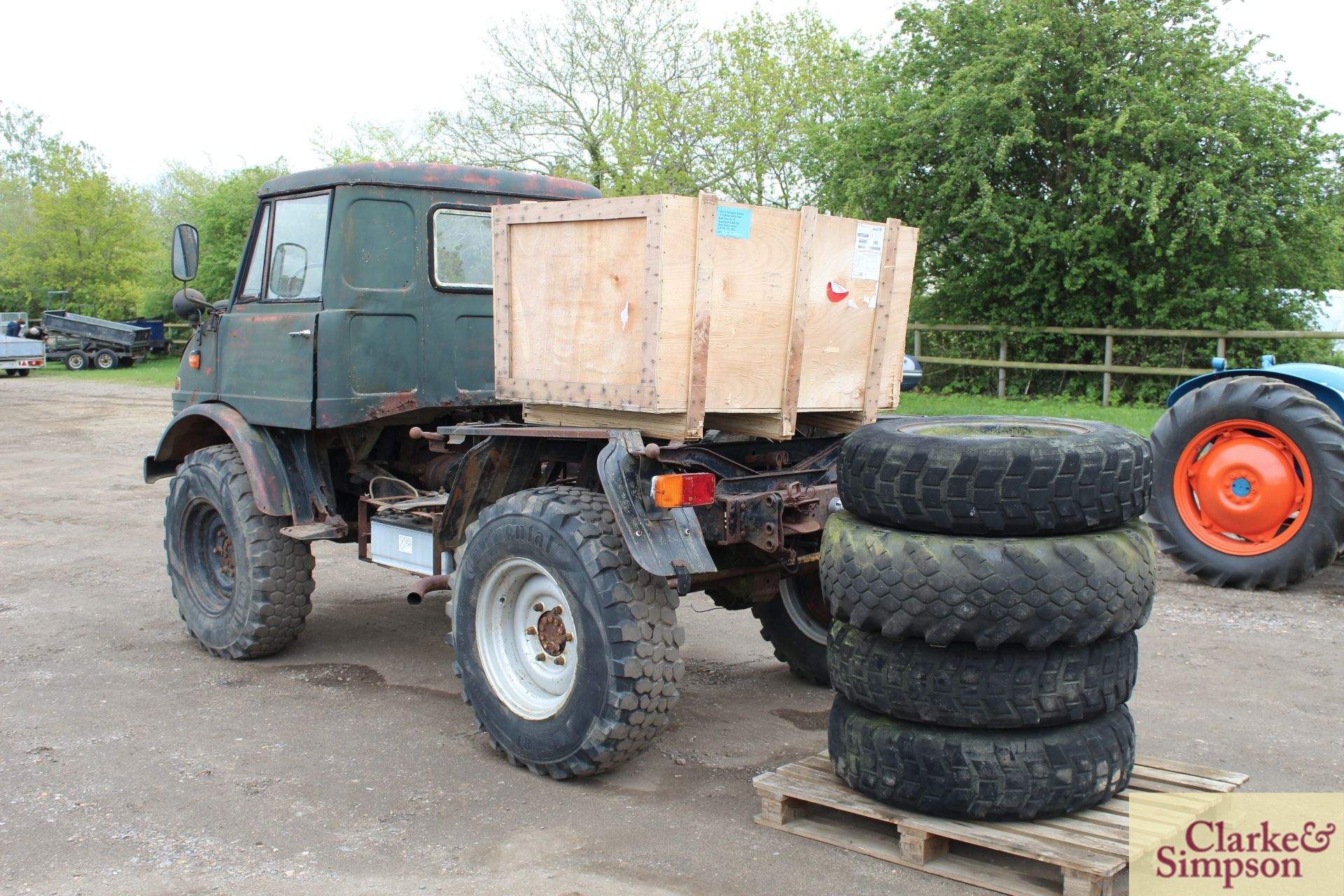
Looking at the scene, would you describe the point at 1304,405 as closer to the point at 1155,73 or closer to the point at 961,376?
the point at 1155,73

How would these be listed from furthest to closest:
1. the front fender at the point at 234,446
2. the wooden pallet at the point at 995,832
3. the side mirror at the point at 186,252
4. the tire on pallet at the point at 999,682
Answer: the side mirror at the point at 186,252, the front fender at the point at 234,446, the tire on pallet at the point at 999,682, the wooden pallet at the point at 995,832

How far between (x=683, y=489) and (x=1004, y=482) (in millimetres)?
1249

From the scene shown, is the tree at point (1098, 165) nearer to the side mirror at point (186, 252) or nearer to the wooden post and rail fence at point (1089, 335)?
the wooden post and rail fence at point (1089, 335)

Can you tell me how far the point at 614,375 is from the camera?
4809 millimetres

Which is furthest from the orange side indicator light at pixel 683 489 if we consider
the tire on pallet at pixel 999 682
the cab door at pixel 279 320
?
the cab door at pixel 279 320

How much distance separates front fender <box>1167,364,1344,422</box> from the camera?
28.9 feet

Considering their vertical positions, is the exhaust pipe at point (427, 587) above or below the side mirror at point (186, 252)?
below

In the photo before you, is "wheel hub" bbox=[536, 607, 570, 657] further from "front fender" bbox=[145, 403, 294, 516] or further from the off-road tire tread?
"front fender" bbox=[145, 403, 294, 516]

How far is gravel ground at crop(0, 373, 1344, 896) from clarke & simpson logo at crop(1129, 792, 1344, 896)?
504 millimetres

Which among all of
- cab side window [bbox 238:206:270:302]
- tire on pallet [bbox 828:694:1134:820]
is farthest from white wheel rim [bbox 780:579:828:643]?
cab side window [bbox 238:206:270:302]

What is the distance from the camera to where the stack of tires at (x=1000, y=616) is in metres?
3.87

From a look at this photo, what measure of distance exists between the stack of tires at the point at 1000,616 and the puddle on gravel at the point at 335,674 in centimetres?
319

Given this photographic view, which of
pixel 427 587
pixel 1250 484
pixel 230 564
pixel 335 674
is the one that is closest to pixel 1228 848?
pixel 427 587

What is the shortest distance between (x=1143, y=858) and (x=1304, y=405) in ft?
17.8
